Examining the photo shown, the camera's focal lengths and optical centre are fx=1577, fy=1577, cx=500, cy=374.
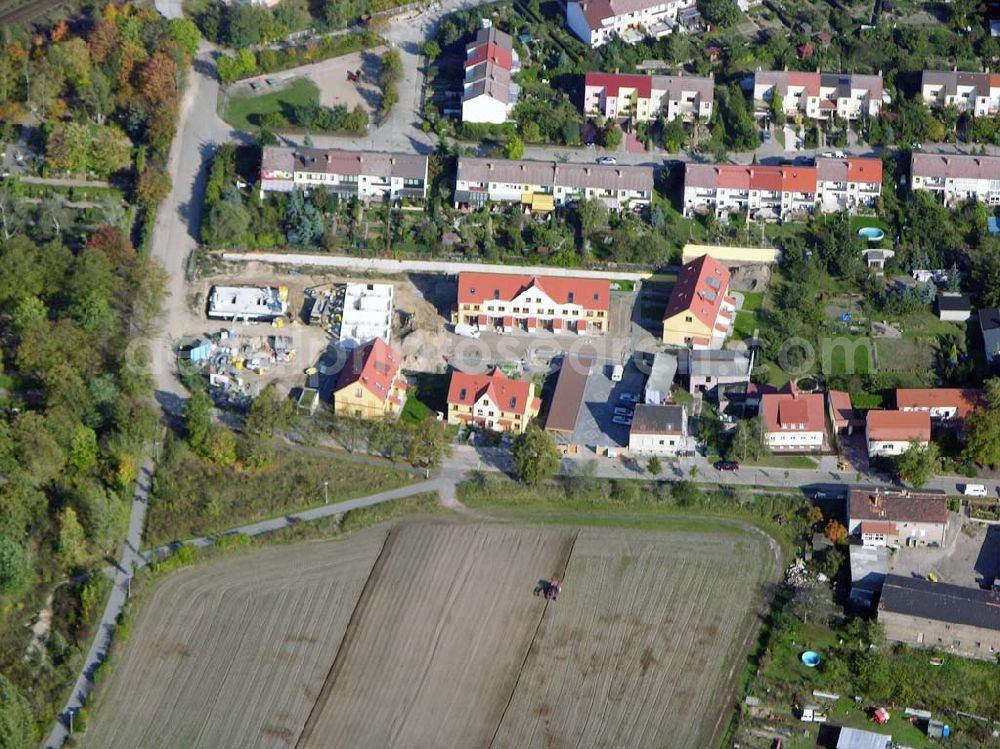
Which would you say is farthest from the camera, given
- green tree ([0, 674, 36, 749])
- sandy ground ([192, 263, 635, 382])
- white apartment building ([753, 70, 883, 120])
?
white apartment building ([753, 70, 883, 120])

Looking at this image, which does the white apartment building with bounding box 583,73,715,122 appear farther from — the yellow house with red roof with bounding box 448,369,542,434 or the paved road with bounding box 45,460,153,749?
the paved road with bounding box 45,460,153,749

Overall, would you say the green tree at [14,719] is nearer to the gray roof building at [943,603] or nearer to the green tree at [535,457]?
the green tree at [535,457]

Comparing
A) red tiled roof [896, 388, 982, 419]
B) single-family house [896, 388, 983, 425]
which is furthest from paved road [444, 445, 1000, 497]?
red tiled roof [896, 388, 982, 419]

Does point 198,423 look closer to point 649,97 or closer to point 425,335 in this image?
point 425,335

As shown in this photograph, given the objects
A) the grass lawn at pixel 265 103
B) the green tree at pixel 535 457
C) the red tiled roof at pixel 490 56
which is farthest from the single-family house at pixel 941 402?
the grass lawn at pixel 265 103

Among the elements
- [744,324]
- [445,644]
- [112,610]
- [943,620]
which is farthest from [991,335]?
[112,610]
